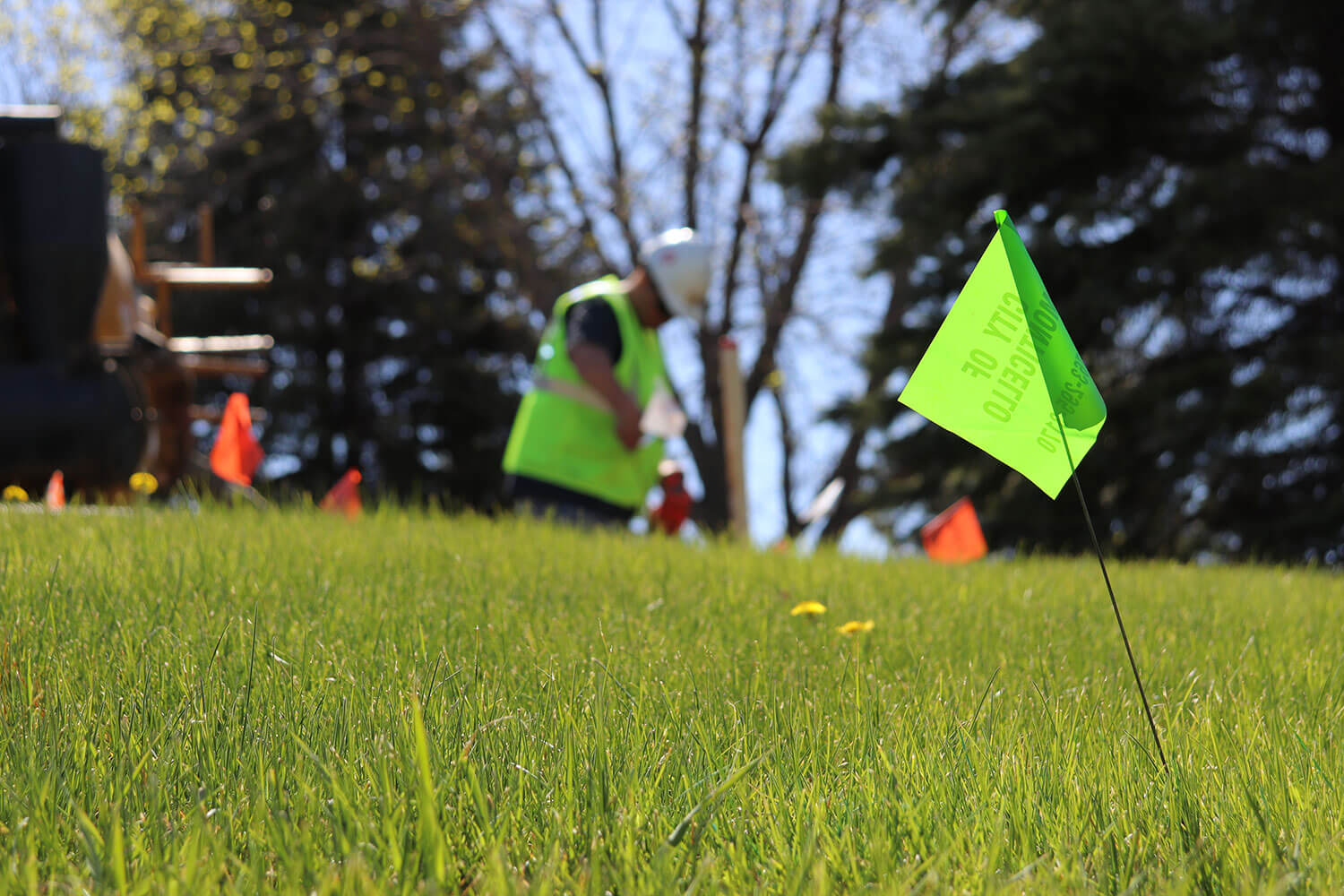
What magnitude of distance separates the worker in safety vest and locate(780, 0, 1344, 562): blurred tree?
4630 millimetres

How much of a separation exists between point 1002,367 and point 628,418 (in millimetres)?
4085

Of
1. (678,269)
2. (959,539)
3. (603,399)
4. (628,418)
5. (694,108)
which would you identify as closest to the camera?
(959,539)

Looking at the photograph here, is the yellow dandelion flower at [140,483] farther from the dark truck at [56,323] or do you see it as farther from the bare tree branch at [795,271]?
the bare tree branch at [795,271]

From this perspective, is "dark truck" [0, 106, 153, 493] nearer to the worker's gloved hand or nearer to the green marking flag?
the worker's gloved hand

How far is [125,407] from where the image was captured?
6523 millimetres

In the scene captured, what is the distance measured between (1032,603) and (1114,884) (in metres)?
2.42

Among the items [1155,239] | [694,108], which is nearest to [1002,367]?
[1155,239]

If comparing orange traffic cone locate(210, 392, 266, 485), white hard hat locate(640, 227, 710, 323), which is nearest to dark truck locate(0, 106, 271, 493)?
orange traffic cone locate(210, 392, 266, 485)

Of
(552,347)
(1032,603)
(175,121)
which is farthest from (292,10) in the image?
(1032,603)

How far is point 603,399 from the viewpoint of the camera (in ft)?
19.9

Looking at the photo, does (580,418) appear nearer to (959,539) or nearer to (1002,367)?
(959,539)

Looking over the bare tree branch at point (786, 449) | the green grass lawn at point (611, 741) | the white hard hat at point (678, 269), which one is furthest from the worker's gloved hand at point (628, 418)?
the bare tree branch at point (786, 449)

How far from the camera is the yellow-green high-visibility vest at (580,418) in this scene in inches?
238

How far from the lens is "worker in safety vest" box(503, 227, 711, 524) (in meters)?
5.93
